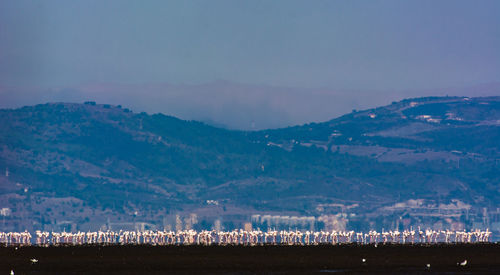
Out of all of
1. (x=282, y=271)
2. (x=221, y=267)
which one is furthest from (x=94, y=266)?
(x=282, y=271)

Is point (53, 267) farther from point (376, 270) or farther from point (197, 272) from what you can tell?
point (376, 270)

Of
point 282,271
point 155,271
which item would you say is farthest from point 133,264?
point 282,271

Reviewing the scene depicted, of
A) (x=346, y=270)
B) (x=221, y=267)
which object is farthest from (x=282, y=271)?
(x=221, y=267)

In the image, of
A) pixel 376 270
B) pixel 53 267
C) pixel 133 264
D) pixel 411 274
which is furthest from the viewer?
pixel 133 264

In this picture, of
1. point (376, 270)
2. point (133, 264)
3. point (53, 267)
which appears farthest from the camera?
point (133, 264)

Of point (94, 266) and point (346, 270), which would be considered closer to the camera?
point (346, 270)

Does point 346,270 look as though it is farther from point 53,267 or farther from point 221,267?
point 53,267

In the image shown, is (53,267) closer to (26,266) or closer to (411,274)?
(26,266)

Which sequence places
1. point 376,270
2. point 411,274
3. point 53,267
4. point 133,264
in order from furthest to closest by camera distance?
1. point 133,264
2. point 53,267
3. point 376,270
4. point 411,274

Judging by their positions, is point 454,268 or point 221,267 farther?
point 221,267
